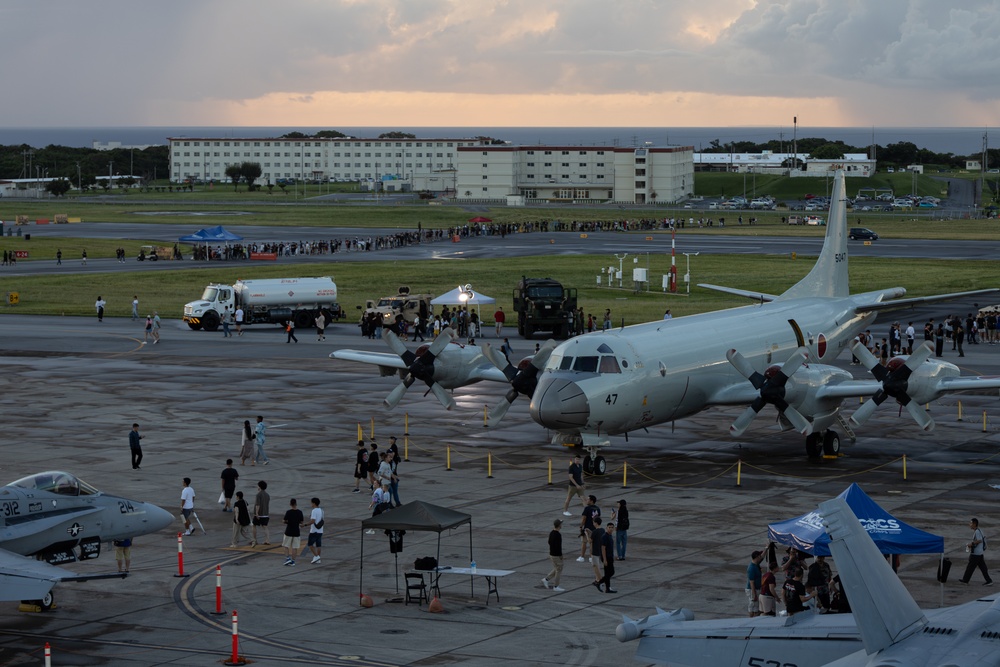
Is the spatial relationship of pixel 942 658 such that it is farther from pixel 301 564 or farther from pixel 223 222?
pixel 223 222

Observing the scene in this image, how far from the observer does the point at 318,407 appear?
49.0m

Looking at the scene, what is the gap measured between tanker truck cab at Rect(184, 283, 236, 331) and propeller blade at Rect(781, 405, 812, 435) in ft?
141

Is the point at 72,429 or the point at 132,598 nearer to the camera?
A: the point at 132,598

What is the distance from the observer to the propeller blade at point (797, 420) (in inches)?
1470

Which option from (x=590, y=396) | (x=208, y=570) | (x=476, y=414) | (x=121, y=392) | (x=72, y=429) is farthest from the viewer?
(x=121, y=392)

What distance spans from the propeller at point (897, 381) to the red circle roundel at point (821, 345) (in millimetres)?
6929

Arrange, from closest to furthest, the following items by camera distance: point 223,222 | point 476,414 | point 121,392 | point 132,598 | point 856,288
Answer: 1. point 132,598
2. point 476,414
3. point 121,392
4. point 856,288
5. point 223,222

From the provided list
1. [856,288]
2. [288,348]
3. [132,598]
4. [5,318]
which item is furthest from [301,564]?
[856,288]

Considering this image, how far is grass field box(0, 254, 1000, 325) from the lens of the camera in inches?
3250

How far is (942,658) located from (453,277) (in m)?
86.1

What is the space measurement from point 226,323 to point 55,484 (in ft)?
151

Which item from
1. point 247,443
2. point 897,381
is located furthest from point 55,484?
point 897,381

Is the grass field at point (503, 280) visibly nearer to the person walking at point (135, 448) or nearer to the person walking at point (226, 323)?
the person walking at point (226, 323)

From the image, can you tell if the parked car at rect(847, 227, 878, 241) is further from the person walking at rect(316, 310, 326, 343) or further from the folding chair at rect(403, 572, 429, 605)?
the folding chair at rect(403, 572, 429, 605)
